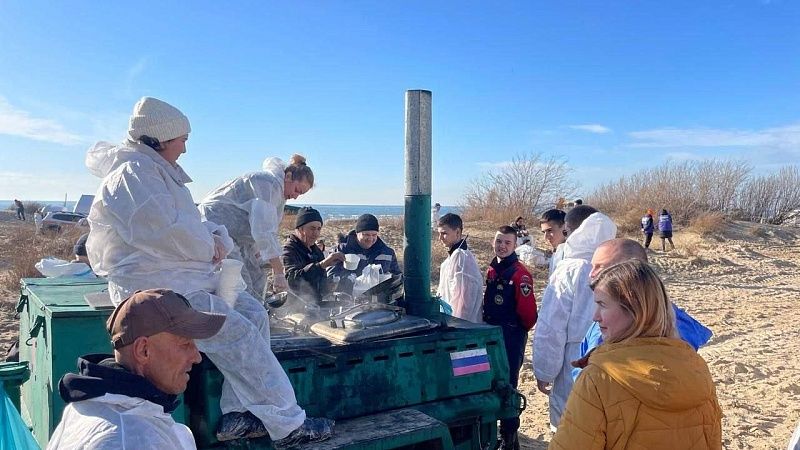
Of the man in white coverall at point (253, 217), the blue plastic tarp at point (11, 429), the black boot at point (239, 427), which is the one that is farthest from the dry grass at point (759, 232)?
the blue plastic tarp at point (11, 429)

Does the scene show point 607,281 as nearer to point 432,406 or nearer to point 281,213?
point 432,406

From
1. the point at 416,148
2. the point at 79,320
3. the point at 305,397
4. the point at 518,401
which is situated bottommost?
the point at 518,401

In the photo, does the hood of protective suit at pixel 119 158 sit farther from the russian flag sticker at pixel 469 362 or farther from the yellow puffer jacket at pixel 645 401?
the yellow puffer jacket at pixel 645 401

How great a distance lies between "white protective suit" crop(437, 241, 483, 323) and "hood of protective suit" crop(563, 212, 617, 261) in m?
1.05

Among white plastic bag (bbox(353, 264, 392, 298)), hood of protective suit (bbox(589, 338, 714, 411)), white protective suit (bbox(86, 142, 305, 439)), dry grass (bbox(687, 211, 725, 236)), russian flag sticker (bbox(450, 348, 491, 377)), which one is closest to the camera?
hood of protective suit (bbox(589, 338, 714, 411))

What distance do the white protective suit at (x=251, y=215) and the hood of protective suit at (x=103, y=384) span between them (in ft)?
7.38

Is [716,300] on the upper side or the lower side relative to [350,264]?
lower

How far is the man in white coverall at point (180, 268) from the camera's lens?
8.59ft

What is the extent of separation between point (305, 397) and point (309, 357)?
192 millimetres

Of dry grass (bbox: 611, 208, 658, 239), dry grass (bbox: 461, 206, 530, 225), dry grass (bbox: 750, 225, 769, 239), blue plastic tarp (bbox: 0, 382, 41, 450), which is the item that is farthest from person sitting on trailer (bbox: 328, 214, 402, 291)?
dry grass (bbox: 750, 225, 769, 239)

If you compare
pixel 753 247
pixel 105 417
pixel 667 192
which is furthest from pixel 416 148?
pixel 667 192

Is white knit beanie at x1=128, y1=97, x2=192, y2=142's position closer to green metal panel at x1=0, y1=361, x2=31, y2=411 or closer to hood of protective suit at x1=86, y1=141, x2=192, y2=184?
hood of protective suit at x1=86, y1=141, x2=192, y2=184

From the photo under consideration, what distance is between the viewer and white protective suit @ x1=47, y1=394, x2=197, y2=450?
1488mm

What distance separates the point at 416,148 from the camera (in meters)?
3.81
